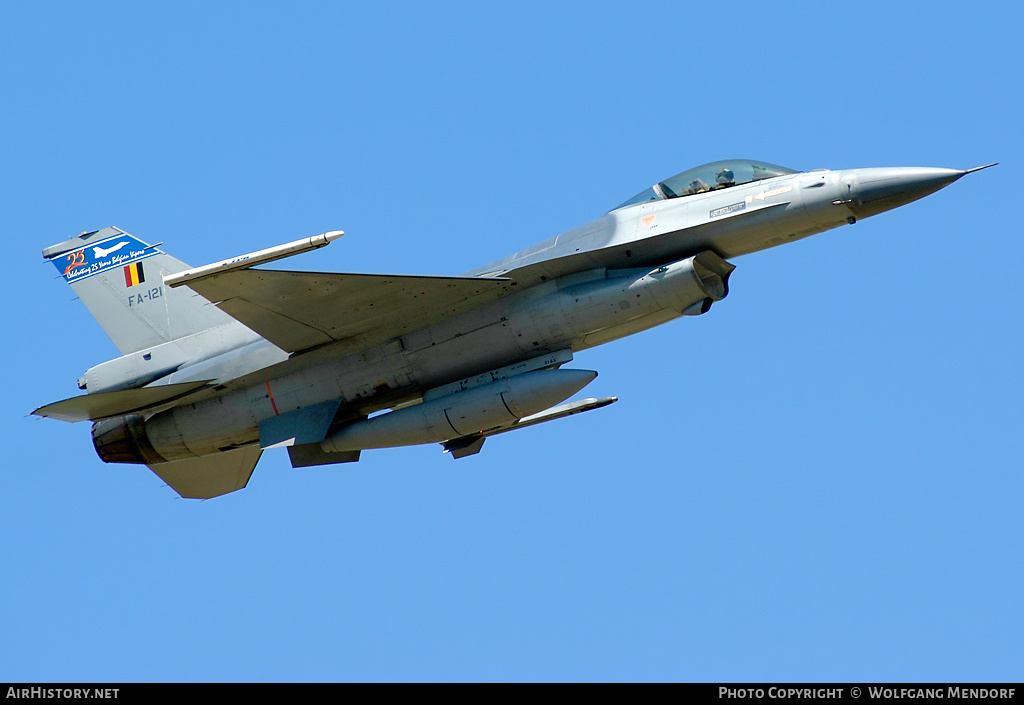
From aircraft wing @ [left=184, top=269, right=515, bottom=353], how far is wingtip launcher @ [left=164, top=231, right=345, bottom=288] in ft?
0.78

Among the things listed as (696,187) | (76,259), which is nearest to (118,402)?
(76,259)

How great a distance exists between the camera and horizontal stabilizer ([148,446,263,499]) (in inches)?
784

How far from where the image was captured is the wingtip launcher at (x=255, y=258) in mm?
14508

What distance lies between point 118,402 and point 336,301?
3673 millimetres

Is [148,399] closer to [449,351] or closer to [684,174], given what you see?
[449,351]

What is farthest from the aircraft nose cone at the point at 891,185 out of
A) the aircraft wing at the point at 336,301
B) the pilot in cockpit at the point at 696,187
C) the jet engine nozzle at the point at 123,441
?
the jet engine nozzle at the point at 123,441

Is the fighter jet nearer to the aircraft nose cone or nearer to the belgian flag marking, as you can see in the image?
the aircraft nose cone

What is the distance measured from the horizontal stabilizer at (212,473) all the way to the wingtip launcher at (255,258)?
5.15 meters

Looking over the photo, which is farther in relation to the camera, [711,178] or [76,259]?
[76,259]

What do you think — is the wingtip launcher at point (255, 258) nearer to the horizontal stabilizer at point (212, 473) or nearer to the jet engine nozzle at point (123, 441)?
the jet engine nozzle at point (123, 441)

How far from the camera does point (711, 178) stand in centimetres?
1677

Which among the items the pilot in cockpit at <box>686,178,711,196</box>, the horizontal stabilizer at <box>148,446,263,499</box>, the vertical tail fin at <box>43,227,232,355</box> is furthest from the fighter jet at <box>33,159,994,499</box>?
the horizontal stabilizer at <box>148,446,263,499</box>

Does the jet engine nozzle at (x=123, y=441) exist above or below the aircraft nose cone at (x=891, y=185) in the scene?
below

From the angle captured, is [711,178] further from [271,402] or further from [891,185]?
[271,402]
